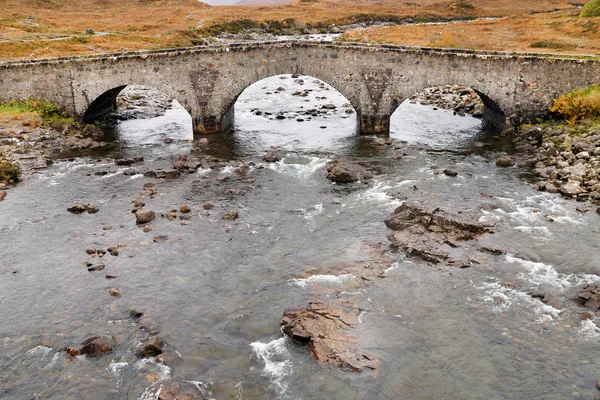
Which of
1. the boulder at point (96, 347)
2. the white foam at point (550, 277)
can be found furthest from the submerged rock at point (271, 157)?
the boulder at point (96, 347)

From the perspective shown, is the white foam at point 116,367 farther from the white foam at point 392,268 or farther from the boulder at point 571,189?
the boulder at point 571,189

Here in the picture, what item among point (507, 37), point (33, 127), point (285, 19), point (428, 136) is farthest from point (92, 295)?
point (285, 19)

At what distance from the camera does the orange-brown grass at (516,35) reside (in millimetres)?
55438

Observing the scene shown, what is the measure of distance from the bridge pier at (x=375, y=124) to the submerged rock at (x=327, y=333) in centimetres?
2414

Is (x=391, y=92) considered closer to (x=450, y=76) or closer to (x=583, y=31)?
(x=450, y=76)

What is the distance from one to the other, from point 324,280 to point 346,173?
38.9 feet

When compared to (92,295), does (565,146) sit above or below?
above

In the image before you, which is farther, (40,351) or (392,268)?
(392,268)

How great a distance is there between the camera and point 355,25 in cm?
11819

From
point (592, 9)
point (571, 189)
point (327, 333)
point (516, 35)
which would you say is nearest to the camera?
point (327, 333)

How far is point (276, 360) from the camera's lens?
17.9 m

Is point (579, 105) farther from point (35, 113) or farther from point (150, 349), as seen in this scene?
point (35, 113)

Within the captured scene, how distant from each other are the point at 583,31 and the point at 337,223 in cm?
5237

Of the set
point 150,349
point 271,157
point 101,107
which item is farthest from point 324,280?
point 101,107
